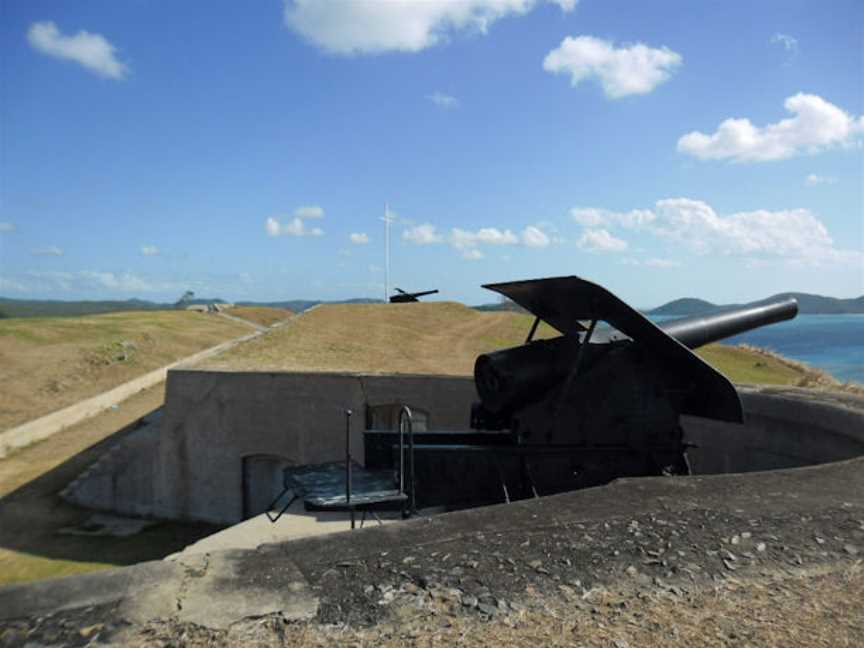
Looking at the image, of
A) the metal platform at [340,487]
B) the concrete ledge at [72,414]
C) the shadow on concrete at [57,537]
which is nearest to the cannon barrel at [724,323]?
the metal platform at [340,487]

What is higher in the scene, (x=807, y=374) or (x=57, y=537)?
(x=807, y=374)

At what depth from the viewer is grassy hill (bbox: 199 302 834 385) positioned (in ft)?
47.3

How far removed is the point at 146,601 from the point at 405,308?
26.4 metres

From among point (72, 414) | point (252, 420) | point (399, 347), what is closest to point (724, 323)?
point (252, 420)

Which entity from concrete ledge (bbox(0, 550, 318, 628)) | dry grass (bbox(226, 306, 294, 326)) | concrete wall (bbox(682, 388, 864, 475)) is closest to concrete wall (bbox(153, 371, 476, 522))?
concrete wall (bbox(682, 388, 864, 475))

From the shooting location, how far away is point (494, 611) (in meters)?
2.25

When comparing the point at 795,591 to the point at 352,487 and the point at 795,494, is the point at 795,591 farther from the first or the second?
the point at 352,487

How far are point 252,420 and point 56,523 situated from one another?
5.14 metres

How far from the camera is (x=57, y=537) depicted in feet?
40.9

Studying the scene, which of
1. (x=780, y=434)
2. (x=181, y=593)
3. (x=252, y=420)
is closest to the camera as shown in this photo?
(x=181, y=593)

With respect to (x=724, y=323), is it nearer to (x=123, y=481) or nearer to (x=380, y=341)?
(x=123, y=481)

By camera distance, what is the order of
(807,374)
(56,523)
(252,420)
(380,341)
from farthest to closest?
(380,341) → (807,374) → (56,523) → (252,420)

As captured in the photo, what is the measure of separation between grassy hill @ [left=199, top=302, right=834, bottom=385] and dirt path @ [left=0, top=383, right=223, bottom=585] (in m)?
3.78

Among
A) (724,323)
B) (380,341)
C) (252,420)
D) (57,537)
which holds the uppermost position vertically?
(724,323)
